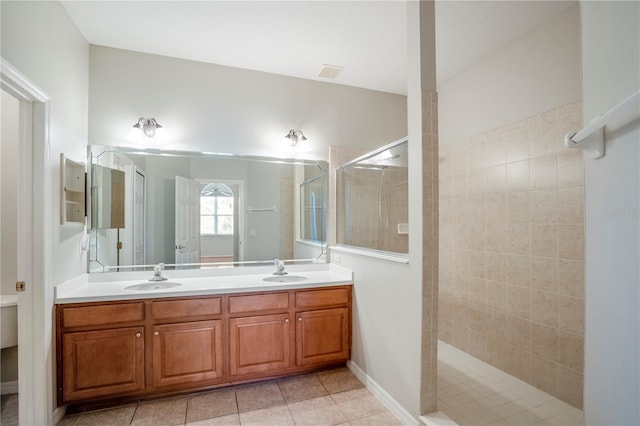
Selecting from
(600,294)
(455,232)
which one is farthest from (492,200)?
(600,294)

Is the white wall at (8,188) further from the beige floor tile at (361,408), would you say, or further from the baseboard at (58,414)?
the beige floor tile at (361,408)

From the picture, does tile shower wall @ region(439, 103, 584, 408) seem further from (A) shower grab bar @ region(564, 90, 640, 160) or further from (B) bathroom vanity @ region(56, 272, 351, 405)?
(A) shower grab bar @ region(564, 90, 640, 160)

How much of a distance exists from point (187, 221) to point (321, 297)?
4.63 feet

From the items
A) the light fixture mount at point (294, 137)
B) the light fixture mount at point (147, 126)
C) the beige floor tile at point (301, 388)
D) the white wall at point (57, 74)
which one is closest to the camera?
the white wall at point (57, 74)

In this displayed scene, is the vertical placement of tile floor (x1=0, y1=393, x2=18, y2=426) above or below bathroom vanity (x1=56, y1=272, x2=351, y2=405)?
below

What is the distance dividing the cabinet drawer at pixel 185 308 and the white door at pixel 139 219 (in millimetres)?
678

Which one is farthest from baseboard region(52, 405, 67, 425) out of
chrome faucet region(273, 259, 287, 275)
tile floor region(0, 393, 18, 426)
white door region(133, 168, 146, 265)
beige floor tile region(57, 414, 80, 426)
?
chrome faucet region(273, 259, 287, 275)

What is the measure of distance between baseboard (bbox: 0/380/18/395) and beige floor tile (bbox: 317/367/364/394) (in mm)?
2325

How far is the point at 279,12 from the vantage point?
7.33 feet

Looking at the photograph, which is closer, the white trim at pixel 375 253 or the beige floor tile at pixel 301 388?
the white trim at pixel 375 253

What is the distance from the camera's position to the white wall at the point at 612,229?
0.74 m

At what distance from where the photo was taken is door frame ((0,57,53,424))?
1.87m

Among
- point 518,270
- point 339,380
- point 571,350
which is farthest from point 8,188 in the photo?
point 571,350

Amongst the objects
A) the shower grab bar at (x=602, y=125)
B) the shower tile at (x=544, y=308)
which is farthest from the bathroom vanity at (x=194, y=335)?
the shower grab bar at (x=602, y=125)
